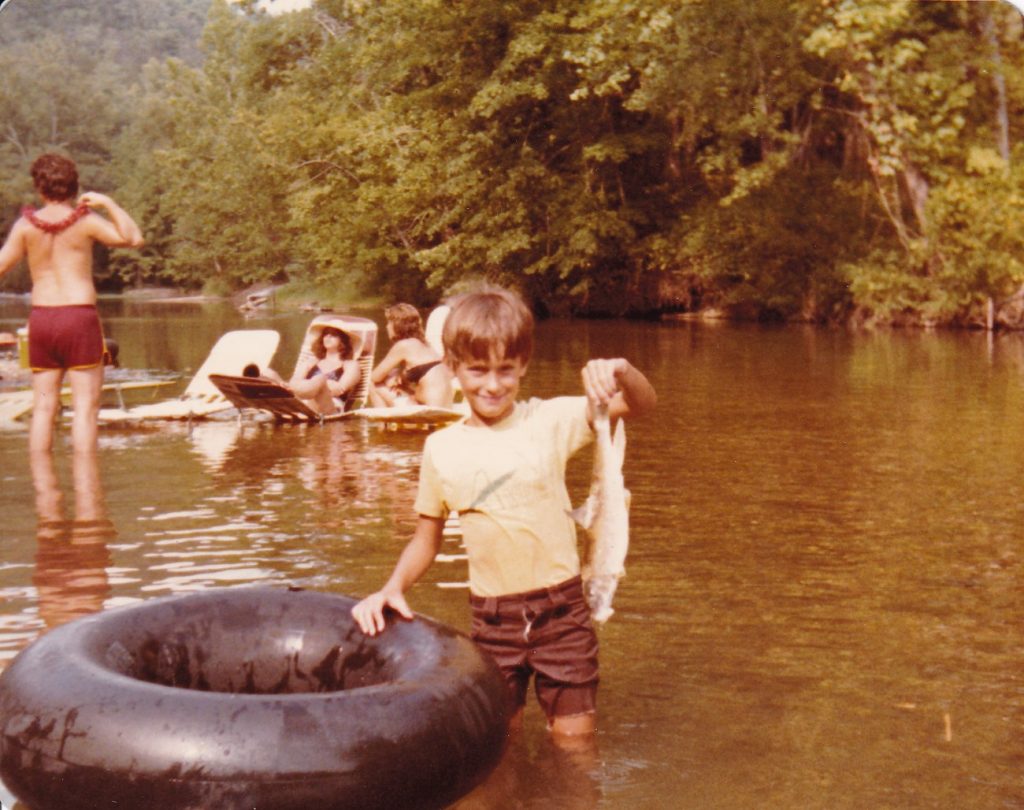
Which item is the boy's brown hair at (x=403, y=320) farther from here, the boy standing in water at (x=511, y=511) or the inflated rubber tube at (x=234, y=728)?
the inflated rubber tube at (x=234, y=728)

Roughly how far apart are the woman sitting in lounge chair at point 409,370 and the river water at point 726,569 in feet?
1.37

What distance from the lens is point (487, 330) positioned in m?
4.09

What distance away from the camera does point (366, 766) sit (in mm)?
3518

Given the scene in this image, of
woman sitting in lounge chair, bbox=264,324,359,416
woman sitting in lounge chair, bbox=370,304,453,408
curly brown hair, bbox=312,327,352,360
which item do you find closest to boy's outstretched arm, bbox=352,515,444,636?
woman sitting in lounge chair, bbox=370,304,453,408

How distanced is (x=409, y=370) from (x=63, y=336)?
162 inches

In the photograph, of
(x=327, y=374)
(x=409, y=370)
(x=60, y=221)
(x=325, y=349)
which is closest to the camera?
(x=60, y=221)

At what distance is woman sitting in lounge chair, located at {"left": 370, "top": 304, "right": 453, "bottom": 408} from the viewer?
13.1 meters

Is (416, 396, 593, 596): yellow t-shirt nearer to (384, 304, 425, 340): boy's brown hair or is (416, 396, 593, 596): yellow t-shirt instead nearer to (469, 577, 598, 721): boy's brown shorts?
(469, 577, 598, 721): boy's brown shorts

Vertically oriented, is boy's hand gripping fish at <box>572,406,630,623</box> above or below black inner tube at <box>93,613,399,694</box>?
above

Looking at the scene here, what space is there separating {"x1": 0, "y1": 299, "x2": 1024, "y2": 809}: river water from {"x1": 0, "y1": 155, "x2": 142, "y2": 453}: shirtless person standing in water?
77 centimetres

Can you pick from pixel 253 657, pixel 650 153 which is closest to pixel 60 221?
pixel 253 657

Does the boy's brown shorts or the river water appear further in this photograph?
the river water

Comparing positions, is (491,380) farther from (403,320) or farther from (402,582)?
(403,320)

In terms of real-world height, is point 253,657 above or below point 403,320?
below
